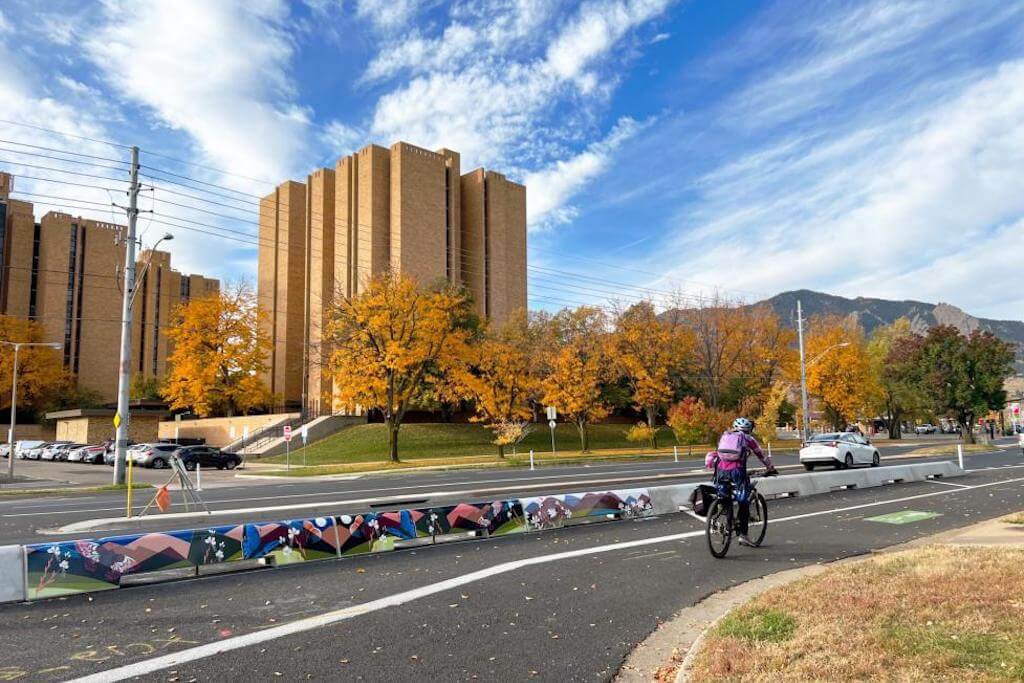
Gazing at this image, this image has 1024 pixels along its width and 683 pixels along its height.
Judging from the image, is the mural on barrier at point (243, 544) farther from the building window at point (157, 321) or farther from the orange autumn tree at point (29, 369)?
the building window at point (157, 321)

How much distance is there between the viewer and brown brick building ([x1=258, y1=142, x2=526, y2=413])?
7131 cm

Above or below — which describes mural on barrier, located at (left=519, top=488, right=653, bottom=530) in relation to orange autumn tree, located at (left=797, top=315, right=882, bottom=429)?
below

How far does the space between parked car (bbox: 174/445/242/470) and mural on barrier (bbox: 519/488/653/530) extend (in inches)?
1248

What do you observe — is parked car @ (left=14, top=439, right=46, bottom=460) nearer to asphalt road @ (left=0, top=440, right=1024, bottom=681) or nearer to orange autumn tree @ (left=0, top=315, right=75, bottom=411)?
orange autumn tree @ (left=0, top=315, right=75, bottom=411)

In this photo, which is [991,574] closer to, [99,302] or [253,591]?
[253,591]

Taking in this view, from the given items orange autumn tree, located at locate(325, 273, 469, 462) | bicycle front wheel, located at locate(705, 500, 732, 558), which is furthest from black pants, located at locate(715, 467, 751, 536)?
orange autumn tree, located at locate(325, 273, 469, 462)

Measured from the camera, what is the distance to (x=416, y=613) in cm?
653

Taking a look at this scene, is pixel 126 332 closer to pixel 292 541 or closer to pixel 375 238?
pixel 292 541

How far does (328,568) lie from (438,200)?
224 ft

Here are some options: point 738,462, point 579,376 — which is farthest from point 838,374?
point 738,462

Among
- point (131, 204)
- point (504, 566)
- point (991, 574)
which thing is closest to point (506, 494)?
point (504, 566)

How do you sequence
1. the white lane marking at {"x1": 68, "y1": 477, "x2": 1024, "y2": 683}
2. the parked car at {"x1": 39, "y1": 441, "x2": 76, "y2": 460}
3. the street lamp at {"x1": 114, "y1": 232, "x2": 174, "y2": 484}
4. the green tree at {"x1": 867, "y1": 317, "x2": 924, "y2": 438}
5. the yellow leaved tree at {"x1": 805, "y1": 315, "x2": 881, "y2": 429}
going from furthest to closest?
the yellow leaved tree at {"x1": 805, "y1": 315, "x2": 881, "y2": 429}
the parked car at {"x1": 39, "y1": 441, "x2": 76, "y2": 460}
the green tree at {"x1": 867, "y1": 317, "x2": 924, "y2": 438}
the street lamp at {"x1": 114, "y1": 232, "x2": 174, "y2": 484}
the white lane marking at {"x1": 68, "y1": 477, "x2": 1024, "y2": 683}

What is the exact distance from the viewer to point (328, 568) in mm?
8750

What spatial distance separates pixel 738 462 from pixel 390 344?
2873 centimetres
